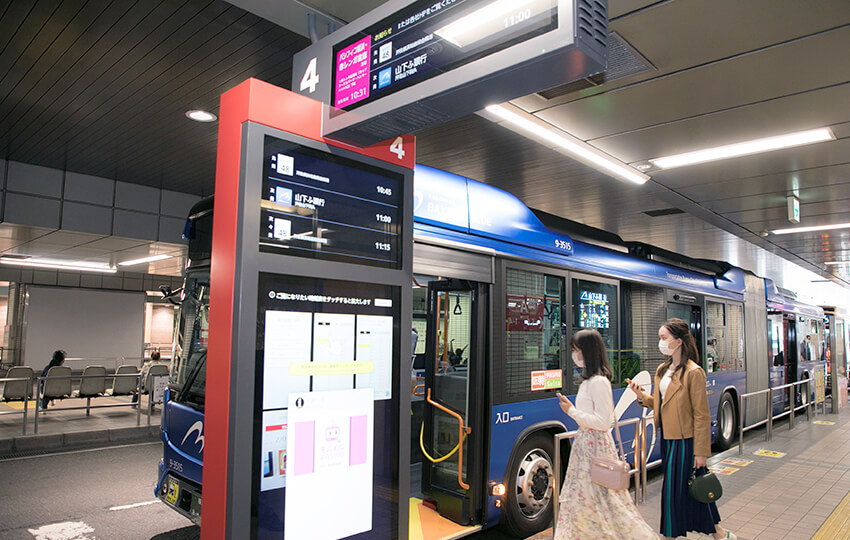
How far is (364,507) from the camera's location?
9.61 ft

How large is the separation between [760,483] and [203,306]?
23.9 feet

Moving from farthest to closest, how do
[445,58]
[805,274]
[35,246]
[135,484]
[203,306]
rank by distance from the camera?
[805,274]
[35,246]
[135,484]
[203,306]
[445,58]

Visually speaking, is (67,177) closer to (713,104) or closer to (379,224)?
(379,224)

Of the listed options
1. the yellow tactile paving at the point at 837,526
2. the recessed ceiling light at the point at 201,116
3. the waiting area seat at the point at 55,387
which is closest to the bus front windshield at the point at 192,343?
the recessed ceiling light at the point at 201,116

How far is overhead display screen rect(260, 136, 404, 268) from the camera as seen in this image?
2619mm

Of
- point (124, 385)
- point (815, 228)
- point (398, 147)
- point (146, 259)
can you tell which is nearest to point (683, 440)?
point (398, 147)

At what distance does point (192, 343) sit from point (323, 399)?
2872mm

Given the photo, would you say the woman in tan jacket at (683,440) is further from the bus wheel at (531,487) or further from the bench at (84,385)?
the bench at (84,385)

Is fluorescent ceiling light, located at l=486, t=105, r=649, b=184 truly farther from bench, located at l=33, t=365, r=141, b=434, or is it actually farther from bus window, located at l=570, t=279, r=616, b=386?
bench, located at l=33, t=365, r=141, b=434

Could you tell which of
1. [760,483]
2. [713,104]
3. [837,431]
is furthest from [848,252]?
[713,104]

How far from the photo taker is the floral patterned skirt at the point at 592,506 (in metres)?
4.32

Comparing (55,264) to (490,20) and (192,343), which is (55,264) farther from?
(490,20)

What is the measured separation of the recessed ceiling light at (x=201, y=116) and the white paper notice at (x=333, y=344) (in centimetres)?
406

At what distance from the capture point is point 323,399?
9.05 ft
